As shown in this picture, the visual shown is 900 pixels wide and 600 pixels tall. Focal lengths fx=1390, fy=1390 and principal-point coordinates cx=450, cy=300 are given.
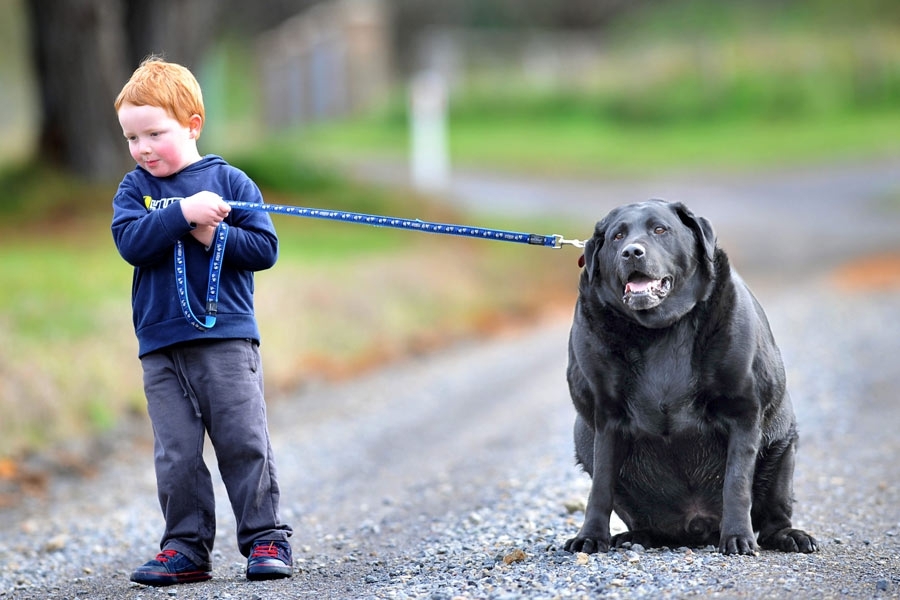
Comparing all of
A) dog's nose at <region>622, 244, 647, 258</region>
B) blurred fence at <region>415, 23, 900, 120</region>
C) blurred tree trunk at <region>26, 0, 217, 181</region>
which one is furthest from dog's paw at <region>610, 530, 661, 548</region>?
blurred fence at <region>415, 23, 900, 120</region>

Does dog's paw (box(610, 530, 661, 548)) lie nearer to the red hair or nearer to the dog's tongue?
the dog's tongue

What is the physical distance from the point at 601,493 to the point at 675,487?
0.31 m

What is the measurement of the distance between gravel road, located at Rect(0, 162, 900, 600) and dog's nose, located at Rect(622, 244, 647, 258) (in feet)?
3.65

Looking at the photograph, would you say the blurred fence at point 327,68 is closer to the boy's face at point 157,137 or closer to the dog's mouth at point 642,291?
the boy's face at point 157,137

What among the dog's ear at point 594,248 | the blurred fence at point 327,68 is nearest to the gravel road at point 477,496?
the dog's ear at point 594,248

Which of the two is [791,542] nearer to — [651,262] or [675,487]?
[675,487]

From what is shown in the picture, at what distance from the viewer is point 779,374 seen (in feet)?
17.8

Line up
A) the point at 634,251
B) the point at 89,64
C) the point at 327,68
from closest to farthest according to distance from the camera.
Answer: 1. the point at 634,251
2. the point at 89,64
3. the point at 327,68

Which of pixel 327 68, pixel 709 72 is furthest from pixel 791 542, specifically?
pixel 327 68

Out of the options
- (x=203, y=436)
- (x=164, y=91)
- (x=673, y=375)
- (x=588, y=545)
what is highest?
(x=164, y=91)

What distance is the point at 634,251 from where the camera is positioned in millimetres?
4895

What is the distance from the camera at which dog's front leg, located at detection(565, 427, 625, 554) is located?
5.29 m

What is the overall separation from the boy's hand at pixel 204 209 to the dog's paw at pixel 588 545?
5.97 ft

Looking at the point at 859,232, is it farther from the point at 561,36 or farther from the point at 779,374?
the point at 561,36
